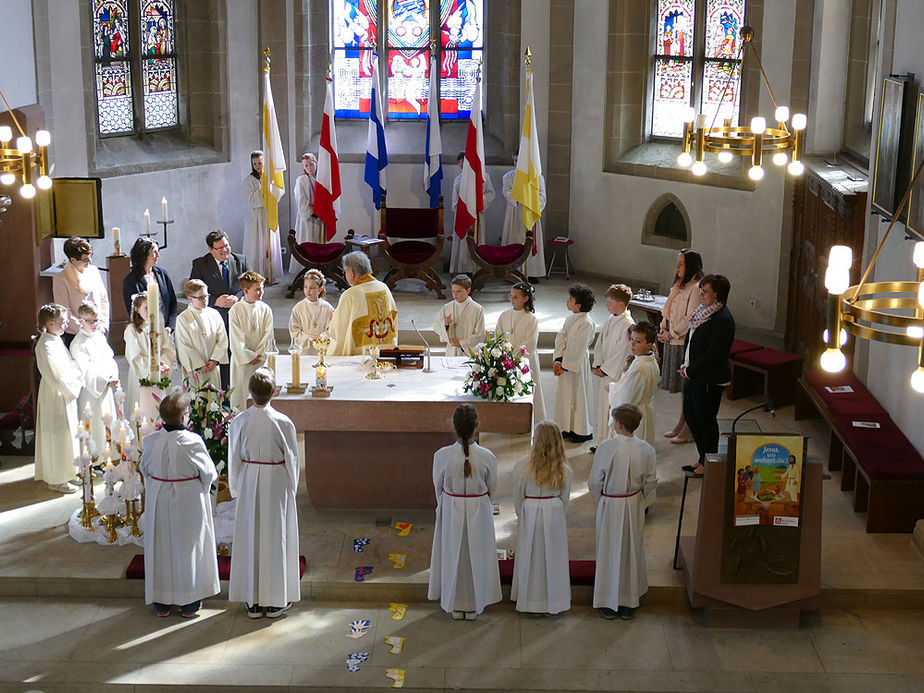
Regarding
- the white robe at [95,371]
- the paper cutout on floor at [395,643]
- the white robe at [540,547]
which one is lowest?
the paper cutout on floor at [395,643]

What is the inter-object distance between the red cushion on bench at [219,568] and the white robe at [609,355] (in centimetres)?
285

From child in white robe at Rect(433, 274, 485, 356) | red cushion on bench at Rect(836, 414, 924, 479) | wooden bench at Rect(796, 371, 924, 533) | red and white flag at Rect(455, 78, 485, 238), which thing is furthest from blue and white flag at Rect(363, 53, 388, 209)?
red cushion on bench at Rect(836, 414, 924, 479)

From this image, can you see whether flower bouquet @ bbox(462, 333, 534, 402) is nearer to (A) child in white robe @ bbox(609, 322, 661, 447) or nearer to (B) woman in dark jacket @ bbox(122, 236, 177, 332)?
(A) child in white robe @ bbox(609, 322, 661, 447)

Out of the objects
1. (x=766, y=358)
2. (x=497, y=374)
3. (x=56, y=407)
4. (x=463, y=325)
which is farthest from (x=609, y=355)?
(x=56, y=407)

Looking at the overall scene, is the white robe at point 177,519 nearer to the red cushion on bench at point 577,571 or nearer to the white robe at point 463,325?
the red cushion on bench at point 577,571

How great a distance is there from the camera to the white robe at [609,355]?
33.0 ft

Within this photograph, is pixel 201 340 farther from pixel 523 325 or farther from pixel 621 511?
pixel 621 511

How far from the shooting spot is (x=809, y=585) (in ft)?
25.8

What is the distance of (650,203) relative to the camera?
1544 cm

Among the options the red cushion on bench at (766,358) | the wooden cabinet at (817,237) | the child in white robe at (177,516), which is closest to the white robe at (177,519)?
the child in white robe at (177,516)

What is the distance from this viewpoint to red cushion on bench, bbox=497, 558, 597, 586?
27.0 ft

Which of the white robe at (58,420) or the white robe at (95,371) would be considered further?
the white robe at (95,371)

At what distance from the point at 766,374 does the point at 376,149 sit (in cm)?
631

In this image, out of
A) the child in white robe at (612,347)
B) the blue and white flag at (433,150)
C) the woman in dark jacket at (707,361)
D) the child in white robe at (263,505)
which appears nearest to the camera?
the child in white robe at (263,505)
